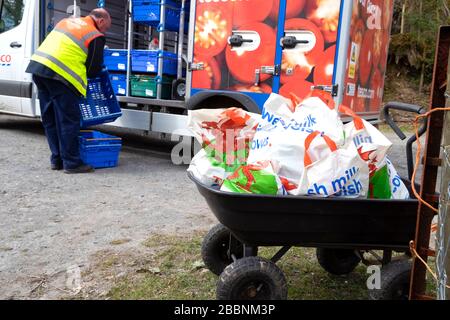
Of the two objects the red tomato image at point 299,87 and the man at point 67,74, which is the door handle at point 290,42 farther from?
the man at point 67,74

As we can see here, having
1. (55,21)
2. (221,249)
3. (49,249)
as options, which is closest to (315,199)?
(221,249)

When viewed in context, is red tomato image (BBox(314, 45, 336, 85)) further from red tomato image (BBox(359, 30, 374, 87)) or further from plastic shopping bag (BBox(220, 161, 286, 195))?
plastic shopping bag (BBox(220, 161, 286, 195))

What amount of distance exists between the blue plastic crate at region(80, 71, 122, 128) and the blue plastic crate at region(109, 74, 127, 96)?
0.46m

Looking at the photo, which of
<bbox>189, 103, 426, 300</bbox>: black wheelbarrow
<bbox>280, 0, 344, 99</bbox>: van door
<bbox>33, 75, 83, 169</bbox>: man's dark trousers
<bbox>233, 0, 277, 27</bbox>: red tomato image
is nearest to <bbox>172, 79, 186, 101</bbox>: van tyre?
<bbox>233, 0, 277, 27</bbox>: red tomato image

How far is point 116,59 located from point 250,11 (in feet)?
7.69

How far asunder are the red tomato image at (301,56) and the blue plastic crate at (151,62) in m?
1.87

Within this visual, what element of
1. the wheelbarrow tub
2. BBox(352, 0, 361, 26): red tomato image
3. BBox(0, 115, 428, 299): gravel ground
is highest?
BBox(352, 0, 361, 26): red tomato image

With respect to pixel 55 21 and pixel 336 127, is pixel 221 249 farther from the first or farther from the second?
pixel 55 21

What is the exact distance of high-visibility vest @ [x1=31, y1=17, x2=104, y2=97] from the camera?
526 cm

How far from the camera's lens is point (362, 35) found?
537cm

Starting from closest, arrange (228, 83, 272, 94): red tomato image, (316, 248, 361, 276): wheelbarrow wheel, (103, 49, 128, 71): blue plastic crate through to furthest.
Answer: (316, 248, 361, 276): wheelbarrow wheel
(228, 83, 272, 94): red tomato image
(103, 49, 128, 71): blue plastic crate

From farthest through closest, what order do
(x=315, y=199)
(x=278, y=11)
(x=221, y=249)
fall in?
(x=278, y=11) → (x=221, y=249) → (x=315, y=199)

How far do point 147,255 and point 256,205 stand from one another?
129cm

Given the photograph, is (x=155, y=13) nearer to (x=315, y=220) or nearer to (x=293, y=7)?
(x=293, y=7)
